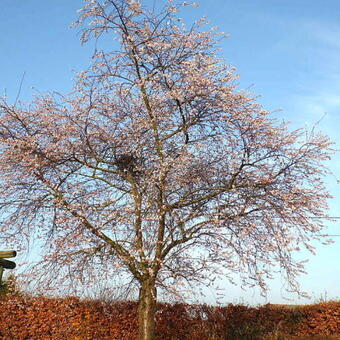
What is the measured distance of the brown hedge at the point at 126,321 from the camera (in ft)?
41.3

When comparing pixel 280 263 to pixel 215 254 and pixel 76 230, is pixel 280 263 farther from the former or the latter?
pixel 76 230

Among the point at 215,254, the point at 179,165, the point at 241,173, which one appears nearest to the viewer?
the point at 179,165

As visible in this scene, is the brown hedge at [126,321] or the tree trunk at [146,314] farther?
the brown hedge at [126,321]

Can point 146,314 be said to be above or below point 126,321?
below

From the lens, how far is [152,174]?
34.4 ft

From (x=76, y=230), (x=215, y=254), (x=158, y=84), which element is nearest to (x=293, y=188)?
(x=215, y=254)

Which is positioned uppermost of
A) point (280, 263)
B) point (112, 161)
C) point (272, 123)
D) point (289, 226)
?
point (272, 123)

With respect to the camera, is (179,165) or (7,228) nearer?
(179,165)

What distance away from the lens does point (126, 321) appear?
41.2 feet

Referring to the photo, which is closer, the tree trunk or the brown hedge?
the tree trunk

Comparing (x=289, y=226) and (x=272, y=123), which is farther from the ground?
(x=272, y=123)

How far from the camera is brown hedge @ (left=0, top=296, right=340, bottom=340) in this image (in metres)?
12.6

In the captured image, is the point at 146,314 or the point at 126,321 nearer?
the point at 146,314

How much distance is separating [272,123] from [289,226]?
2.49 meters
